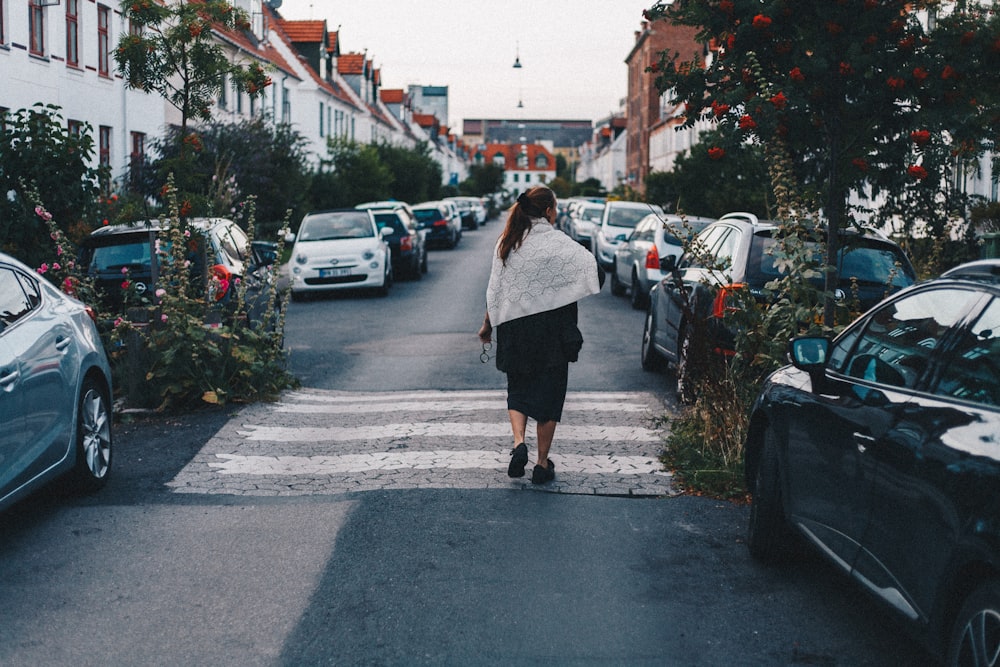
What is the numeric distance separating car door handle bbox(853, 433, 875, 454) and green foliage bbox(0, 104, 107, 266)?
36.1 ft

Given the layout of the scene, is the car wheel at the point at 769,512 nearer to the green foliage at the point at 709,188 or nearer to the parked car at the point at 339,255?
the parked car at the point at 339,255

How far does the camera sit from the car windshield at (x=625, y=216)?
88.0ft

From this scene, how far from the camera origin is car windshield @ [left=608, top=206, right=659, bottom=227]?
26.8 meters

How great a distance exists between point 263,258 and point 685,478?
879 centimetres

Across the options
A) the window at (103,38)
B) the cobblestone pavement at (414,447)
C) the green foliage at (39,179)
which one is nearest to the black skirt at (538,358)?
the cobblestone pavement at (414,447)

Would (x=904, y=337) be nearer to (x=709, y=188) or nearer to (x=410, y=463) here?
(x=410, y=463)

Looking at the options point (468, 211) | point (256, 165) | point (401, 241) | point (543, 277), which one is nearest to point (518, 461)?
point (543, 277)

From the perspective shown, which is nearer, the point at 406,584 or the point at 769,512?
the point at 406,584

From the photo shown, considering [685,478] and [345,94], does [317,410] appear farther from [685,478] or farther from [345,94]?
[345,94]

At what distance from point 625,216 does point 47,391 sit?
70.2 feet

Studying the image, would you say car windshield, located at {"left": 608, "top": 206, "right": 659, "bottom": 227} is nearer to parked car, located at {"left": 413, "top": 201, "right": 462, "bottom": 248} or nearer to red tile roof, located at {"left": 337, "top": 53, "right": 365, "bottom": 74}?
parked car, located at {"left": 413, "top": 201, "right": 462, "bottom": 248}

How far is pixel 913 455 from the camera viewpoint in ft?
12.7

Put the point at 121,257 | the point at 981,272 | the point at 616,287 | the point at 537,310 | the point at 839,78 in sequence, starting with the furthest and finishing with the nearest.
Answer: the point at 616,287 → the point at 121,257 → the point at 839,78 → the point at 537,310 → the point at 981,272

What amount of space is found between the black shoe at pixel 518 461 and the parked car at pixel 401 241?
1947 cm
